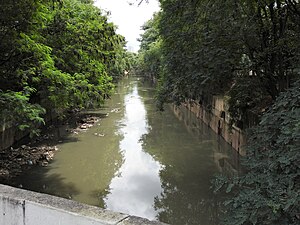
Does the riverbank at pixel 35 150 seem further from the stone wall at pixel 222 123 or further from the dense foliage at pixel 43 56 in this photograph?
the stone wall at pixel 222 123

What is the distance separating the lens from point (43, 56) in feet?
26.5

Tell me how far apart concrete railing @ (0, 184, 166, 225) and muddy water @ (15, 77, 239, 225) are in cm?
475

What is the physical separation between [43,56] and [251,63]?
490cm

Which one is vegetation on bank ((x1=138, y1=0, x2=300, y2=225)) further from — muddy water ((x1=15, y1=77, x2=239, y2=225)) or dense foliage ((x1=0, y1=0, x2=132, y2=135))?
dense foliage ((x1=0, y1=0, x2=132, y2=135))

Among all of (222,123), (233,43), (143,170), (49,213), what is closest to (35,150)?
(143,170)

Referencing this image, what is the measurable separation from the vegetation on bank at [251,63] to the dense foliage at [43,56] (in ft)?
9.33

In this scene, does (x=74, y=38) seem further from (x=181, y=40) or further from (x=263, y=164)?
(x=263, y=164)

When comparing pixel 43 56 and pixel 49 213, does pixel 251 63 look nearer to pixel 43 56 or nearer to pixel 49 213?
pixel 43 56

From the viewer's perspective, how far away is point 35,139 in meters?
12.3

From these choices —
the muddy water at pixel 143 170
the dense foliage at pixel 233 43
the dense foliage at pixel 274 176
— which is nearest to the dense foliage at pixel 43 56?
the muddy water at pixel 143 170

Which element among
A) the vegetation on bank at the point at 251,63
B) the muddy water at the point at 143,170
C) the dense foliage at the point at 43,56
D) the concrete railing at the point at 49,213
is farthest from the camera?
the muddy water at the point at 143,170

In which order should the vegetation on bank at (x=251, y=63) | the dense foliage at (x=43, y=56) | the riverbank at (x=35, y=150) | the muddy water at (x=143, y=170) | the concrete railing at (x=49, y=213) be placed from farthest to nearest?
the riverbank at (x=35, y=150) → the muddy water at (x=143, y=170) → the dense foliage at (x=43, y=56) → the vegetation on bank at (x=251, y=63) → the concrete railing at (x=49, y=213)

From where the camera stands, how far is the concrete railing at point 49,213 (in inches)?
67.9

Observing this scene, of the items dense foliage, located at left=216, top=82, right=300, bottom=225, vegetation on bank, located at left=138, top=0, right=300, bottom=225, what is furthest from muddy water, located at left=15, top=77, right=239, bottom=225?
dense foliage, located at left=216, top=82, right=300, bottom=225
